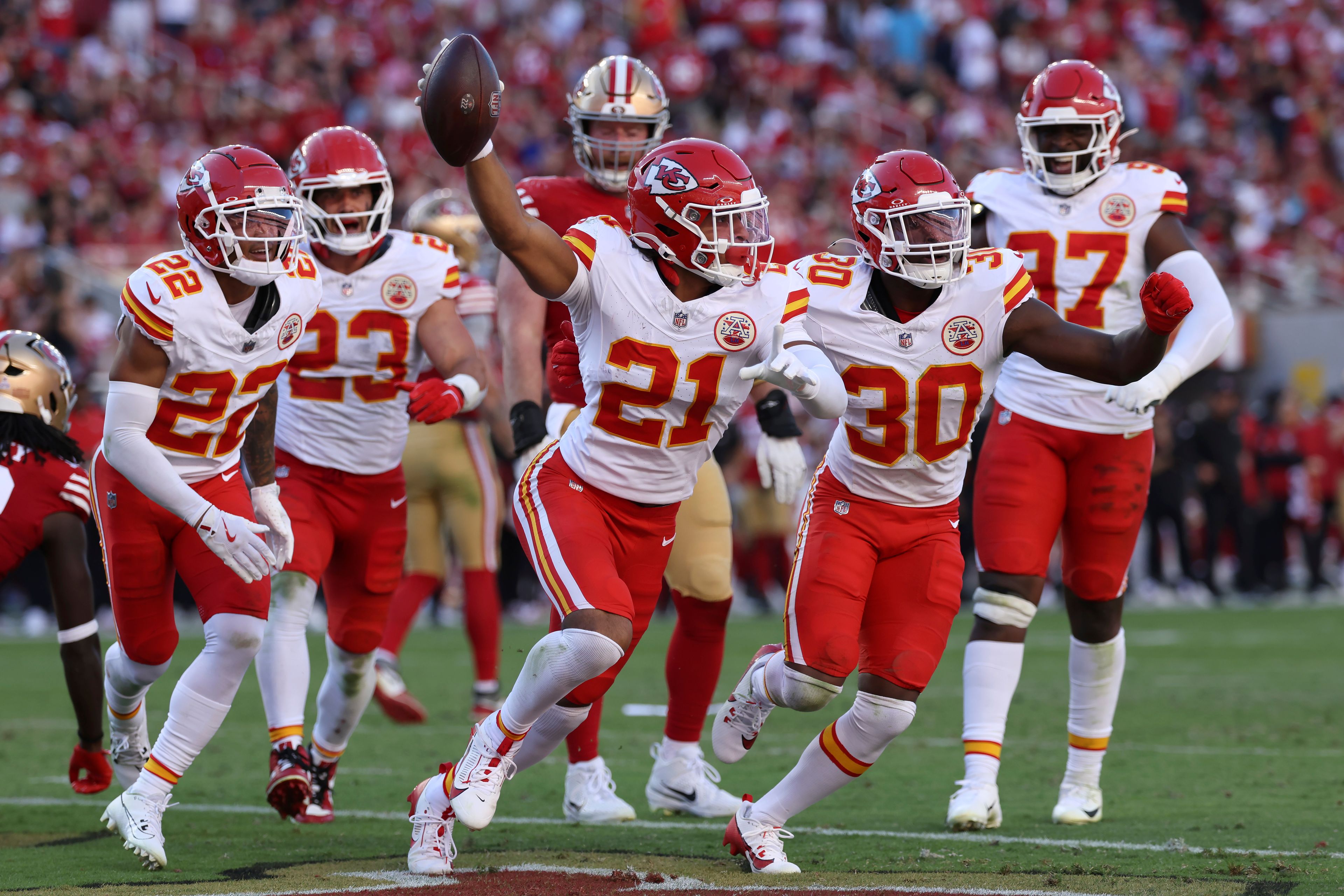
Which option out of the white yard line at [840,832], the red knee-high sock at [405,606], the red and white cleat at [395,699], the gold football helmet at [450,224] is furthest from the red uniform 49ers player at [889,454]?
the gold football helmet at [450,224]

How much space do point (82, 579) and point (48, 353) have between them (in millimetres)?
676

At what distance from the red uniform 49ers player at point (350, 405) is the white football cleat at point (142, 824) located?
777 mm

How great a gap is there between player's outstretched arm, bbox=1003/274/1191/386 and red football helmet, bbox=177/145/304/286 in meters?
1.84

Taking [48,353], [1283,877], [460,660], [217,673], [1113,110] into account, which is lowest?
[460,660]

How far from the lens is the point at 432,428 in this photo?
7543 millimetres

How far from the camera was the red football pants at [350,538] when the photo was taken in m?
5.02

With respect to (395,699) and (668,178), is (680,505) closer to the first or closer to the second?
(668,178)

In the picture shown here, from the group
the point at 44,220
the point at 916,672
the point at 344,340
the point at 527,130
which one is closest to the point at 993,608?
the point at 916,672

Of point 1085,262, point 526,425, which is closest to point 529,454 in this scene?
point 526,425

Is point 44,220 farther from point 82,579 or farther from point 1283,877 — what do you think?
point 1283,877

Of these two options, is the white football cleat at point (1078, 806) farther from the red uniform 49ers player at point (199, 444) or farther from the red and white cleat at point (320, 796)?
the red uniform 49ers player at point (199, 444)

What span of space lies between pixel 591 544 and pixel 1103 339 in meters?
1.33

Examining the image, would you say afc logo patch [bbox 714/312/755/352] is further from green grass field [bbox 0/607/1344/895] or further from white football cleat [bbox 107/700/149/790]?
white football cleat [bbox 107/700/149/790]

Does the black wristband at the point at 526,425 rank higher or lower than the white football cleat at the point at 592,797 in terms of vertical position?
higher
